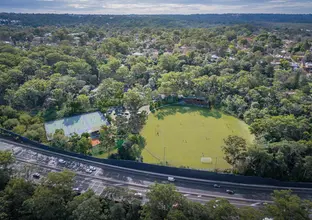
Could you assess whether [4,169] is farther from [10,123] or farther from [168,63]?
[168,63]

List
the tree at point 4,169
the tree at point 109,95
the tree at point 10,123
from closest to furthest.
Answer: the tree at point 4,169
the tree at point 10,123
the tree at point 109,95

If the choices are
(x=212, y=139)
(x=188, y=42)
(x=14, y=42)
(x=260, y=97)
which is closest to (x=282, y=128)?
(x=212, y=139)

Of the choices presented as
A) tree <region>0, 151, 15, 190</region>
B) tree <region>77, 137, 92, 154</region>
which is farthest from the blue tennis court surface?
tree <region>0, 151, 15, 190</region>

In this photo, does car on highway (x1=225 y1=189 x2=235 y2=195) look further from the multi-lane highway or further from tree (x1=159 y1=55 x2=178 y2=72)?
tree (x1=159 y1=55 x2=178 y2=72)

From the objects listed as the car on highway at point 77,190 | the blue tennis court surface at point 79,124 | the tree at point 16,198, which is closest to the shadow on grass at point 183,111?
the blue tennis court surface at point 79,124

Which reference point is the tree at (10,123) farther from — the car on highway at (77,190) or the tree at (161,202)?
the tree at (161,202)
